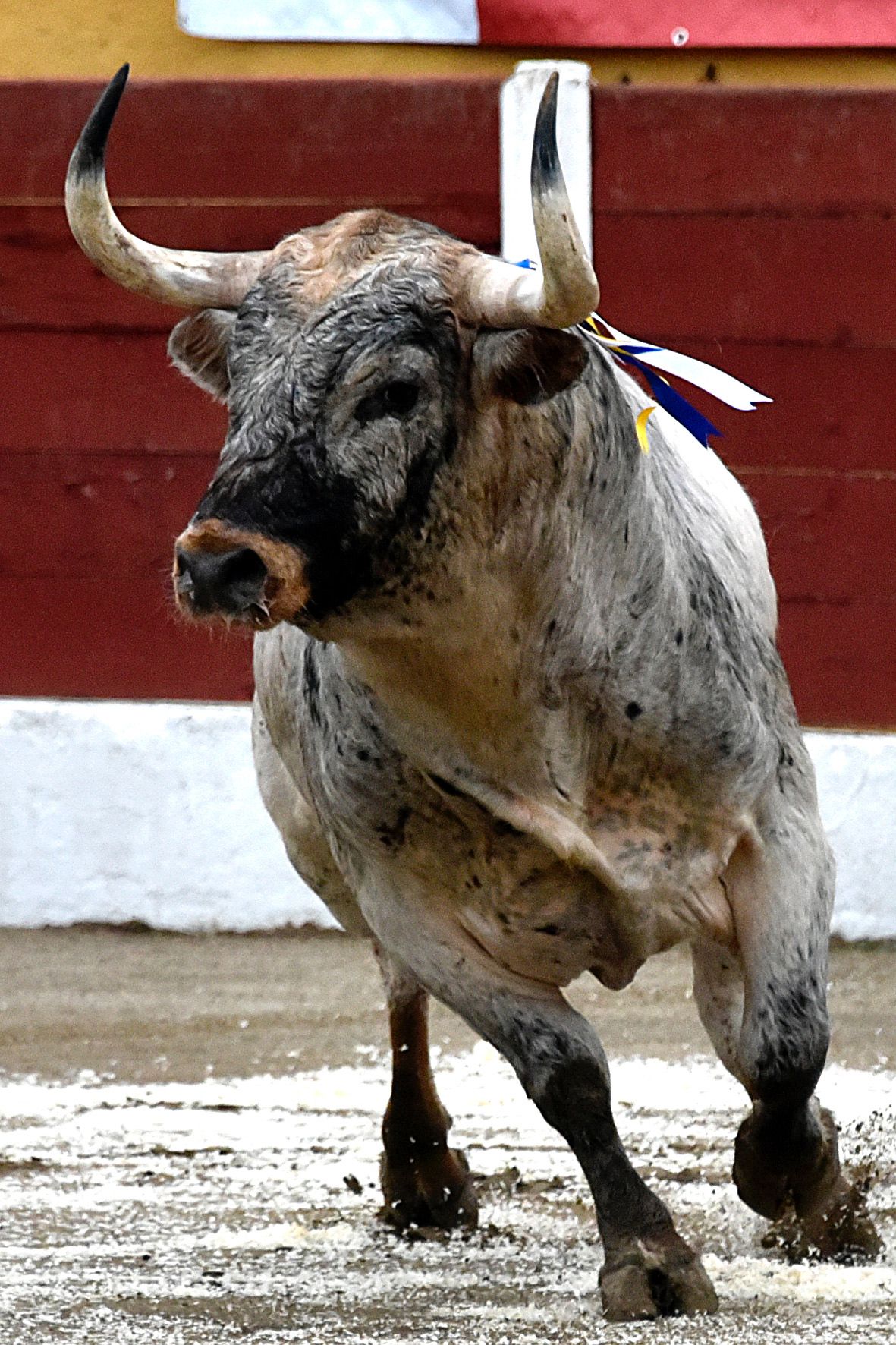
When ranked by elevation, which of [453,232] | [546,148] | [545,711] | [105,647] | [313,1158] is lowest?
[313,1158]

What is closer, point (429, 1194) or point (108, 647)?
point (429, 1194)

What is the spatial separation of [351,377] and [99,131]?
42 cm

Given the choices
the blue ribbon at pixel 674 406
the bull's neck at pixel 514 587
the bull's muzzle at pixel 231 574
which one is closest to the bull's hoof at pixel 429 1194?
the bull's neck at pixel 514 587

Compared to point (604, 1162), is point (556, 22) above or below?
above

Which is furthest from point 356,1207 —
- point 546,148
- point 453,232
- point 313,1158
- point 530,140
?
point 530,140

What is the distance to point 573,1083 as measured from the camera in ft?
10.3

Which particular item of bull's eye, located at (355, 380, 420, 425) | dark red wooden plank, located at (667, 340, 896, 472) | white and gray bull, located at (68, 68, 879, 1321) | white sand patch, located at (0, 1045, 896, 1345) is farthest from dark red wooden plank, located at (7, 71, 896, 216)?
bull's eye, located at (355, 380, 420, 425)

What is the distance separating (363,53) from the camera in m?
5.65

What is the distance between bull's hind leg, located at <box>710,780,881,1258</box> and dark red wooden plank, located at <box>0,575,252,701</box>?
8.80 feet

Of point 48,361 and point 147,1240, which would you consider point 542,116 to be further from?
point 48,361

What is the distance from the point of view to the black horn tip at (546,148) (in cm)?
254

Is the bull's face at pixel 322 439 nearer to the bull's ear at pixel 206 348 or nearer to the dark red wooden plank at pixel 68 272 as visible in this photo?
the bull's ear at pixel 206 348

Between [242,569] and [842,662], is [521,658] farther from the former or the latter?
[842,662]

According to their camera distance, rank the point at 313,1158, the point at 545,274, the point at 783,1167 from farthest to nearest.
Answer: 1. the point at 313,1158
2. the point at 783,1167
3. the point at 545,274
